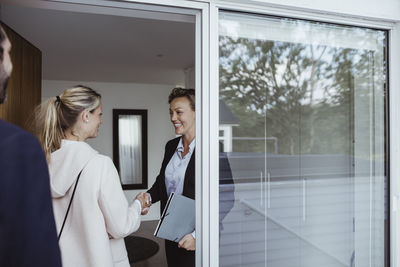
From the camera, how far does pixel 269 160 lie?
5.92 feet

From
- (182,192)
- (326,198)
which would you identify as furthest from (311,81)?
(182,192)

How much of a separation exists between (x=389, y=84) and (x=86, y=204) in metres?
1.90

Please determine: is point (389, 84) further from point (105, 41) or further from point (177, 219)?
point (105, 41)

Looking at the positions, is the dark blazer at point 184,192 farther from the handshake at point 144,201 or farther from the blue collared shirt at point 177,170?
the handshake at point 144,201

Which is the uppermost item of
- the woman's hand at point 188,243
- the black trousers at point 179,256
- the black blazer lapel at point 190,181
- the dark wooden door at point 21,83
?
the dark wooden door at point 21,83

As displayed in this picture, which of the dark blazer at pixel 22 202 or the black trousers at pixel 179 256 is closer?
the dark blazer at pixel 22 202

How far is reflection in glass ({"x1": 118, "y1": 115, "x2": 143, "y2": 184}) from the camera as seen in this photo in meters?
5.98

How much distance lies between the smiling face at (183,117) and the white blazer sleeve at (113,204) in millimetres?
701

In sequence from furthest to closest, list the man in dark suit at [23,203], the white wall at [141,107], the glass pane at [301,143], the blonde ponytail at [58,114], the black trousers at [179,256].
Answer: the white wall at [141,107], the black trousers at [179,256], the glass pane at [301,143], the blonde ponytail at [58,114], the man in dark suit at [23,203]

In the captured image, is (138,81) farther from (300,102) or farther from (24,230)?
(24,230)

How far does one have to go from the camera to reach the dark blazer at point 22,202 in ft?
2.31

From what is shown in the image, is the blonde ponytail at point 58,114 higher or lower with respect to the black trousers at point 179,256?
higher

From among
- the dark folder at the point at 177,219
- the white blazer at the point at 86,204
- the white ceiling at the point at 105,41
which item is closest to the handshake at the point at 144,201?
the dark folder at the point at 177,219

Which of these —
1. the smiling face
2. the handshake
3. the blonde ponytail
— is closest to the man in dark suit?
the blonde ponytail
